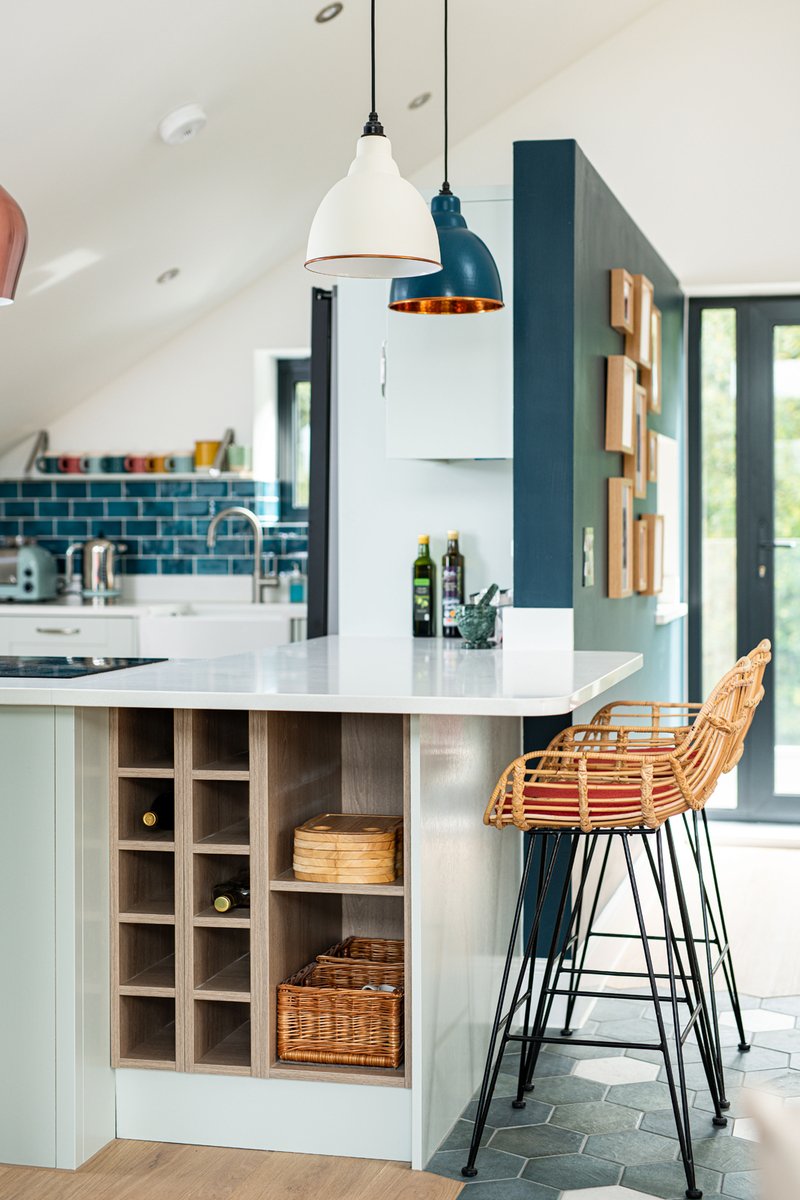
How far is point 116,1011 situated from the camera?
281 centimetres

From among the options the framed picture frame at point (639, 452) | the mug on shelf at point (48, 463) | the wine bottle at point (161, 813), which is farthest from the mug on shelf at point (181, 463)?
the wine bottle at point (161, 813)

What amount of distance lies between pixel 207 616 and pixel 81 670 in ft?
9.57

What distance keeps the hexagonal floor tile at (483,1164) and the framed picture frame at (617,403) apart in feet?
6.68

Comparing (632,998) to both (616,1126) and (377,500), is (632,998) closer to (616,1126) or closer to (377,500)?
(616,1126)

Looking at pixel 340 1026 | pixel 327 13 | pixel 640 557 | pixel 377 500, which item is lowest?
pixel 340 1026

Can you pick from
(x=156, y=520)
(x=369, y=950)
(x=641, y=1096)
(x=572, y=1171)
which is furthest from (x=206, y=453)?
(x=572, y=1171)

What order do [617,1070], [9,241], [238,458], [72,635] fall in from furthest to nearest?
[238,458] → [72,635] → [617,1070] → [9,241]

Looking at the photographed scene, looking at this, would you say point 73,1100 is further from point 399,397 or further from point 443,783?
point 399,397

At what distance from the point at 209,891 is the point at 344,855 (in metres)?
0.31

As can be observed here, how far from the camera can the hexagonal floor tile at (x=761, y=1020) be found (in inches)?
140

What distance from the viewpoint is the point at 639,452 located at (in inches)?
180

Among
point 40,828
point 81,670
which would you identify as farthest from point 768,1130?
point 81,670

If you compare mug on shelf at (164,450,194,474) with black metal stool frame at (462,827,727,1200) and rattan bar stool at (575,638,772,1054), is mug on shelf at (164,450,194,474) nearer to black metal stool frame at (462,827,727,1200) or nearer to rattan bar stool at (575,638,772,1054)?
rattan bar stool at (575,638,772,1054)

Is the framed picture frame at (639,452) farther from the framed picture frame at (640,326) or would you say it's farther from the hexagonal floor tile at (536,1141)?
the hexagonal floor tile at (536,1141)
